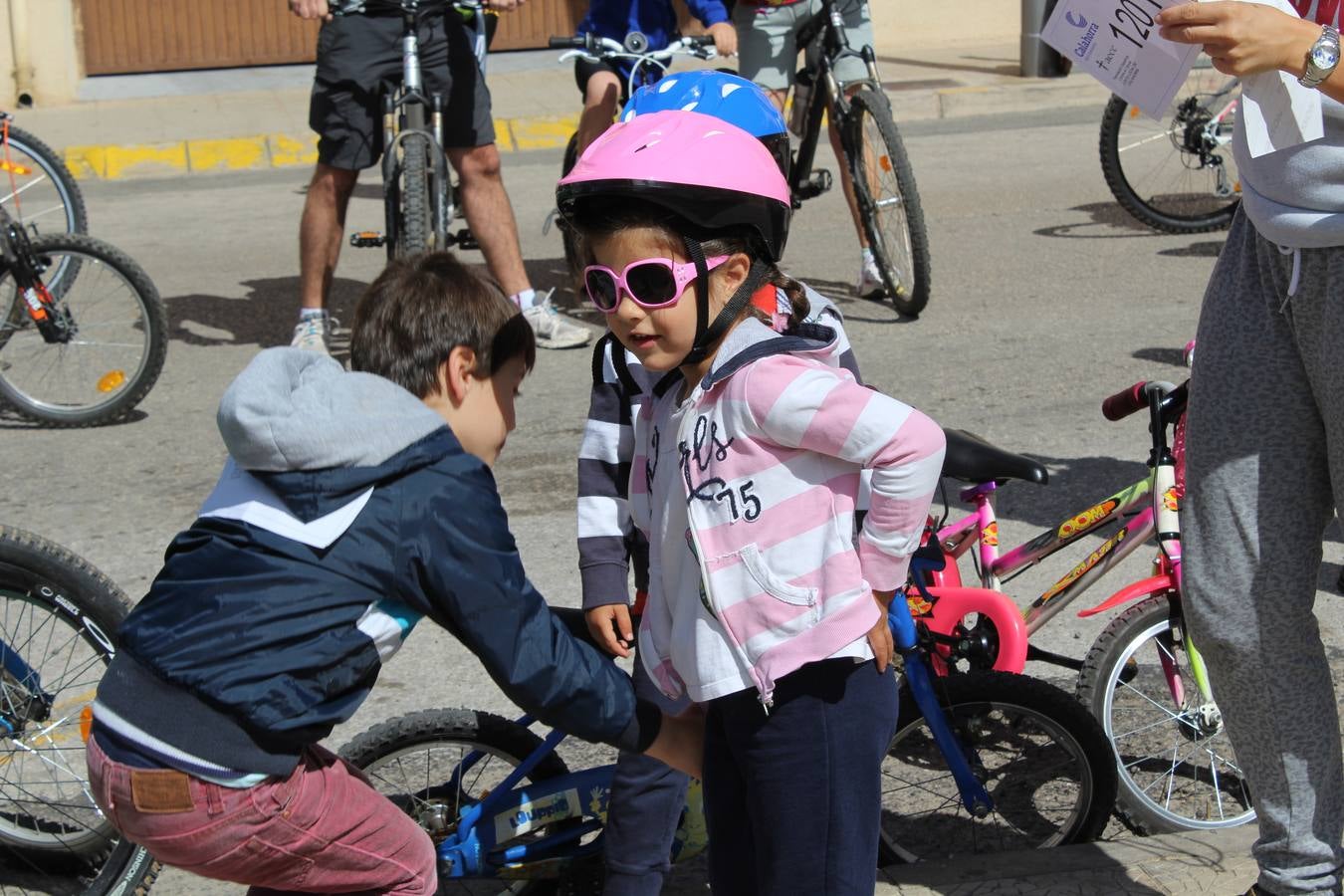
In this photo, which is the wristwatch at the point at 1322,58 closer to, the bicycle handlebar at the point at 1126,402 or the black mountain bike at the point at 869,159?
the bicycle handlebar at the point at 1126,402

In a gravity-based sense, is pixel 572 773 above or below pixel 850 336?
above

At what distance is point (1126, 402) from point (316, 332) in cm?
388

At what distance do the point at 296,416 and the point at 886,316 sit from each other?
5159mm

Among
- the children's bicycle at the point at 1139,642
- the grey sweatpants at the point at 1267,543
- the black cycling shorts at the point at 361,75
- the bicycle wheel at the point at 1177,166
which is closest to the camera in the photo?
the grey sweatpants at the point at 1267,543

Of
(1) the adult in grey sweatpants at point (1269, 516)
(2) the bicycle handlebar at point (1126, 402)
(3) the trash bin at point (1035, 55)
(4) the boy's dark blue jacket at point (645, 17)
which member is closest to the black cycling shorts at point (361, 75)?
(4) the boy's dark blue jacket at point (645, 17)

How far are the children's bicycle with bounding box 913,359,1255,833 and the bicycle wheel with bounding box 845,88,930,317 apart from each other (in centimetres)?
333

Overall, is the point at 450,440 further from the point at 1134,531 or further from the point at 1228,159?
the point at 1228,159

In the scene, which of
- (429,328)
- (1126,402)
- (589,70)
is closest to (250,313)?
(589,70)

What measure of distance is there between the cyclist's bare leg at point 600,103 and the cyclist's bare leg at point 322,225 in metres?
0.98

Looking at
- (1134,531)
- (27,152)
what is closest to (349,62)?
(27,152)

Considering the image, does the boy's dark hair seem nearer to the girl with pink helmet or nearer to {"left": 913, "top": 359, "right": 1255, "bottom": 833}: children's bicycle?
the girl with pink helmet

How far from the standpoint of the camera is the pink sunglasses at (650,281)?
2408 millimetres

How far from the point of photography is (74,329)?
239 inches

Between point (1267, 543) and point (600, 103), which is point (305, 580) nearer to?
point (1267, 543)
